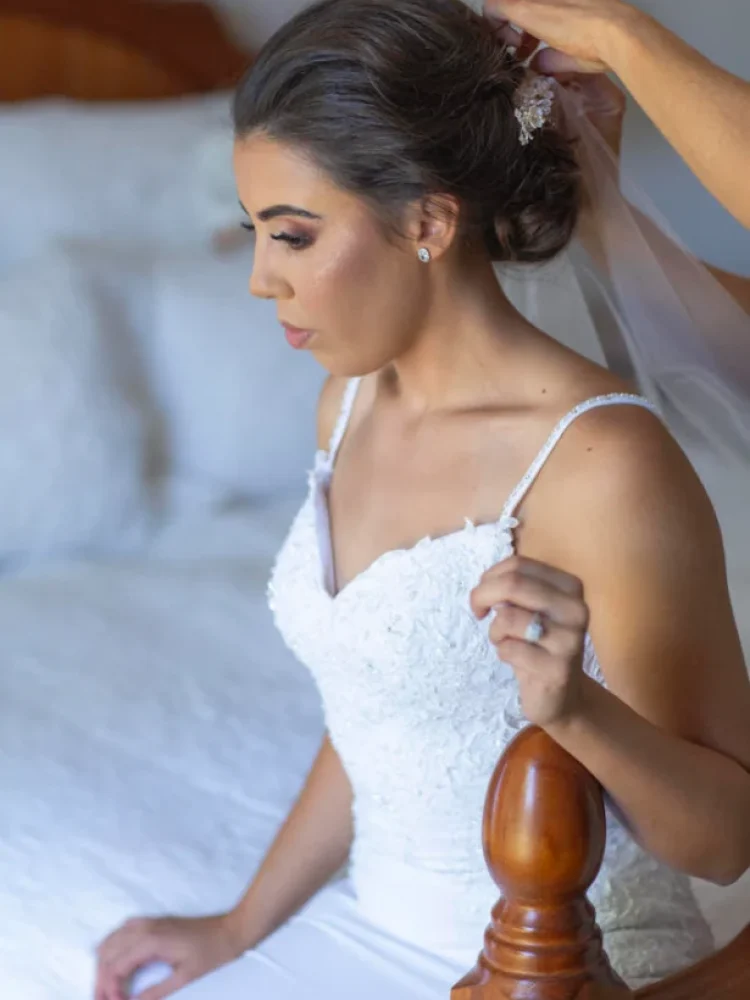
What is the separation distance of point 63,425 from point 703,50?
58.1 inches

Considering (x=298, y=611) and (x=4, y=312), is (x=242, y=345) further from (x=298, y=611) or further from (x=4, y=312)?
(x=298, y=611)

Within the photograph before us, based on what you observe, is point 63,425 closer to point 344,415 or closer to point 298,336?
point 344,415

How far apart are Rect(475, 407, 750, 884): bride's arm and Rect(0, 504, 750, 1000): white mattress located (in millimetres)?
334

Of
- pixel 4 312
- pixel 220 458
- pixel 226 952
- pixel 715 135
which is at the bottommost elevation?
pixel 220 458

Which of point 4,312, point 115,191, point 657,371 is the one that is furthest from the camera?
point 115,191

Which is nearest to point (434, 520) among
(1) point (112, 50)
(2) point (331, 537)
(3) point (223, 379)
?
(2) point (331, 537)

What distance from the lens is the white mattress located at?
3.74 ft

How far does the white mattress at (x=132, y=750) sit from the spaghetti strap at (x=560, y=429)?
408mm

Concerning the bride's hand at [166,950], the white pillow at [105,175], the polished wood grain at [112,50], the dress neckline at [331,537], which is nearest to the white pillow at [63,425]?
the white pillow at [105,175]

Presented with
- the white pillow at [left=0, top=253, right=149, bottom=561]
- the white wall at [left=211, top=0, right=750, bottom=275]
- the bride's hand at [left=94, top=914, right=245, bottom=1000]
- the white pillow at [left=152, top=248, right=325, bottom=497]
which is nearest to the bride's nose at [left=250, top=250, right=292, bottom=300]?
the bride's hand at [left=94, top=914, right=245, bottom=1000]

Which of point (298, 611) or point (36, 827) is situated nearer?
point (298, 611)

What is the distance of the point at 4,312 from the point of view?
5.95 feet

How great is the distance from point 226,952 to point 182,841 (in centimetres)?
14

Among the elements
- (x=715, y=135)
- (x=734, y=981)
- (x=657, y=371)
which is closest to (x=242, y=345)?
(x=657, y=371)
